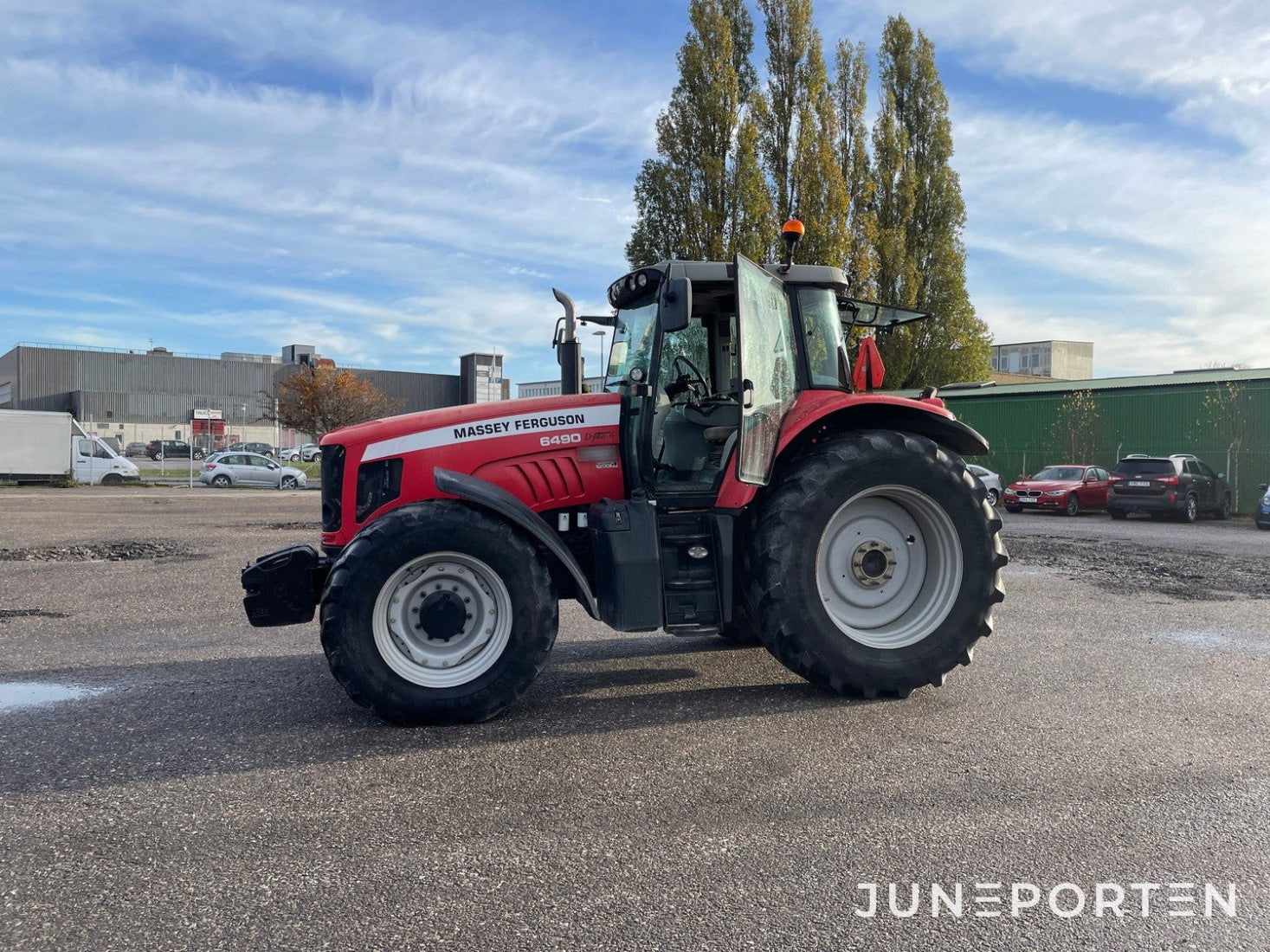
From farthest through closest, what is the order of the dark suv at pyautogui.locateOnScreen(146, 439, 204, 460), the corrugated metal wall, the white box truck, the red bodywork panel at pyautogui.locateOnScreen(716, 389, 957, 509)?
the dark suv at pyautogui.locateOnScreen(146, 439, 204, 460), the white box truck, the corrugated metal wall, the red bodywork panel at pyautogui.locateOnScreen(716, 389, 957, 509)

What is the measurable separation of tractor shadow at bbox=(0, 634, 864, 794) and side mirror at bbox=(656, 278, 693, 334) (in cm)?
214

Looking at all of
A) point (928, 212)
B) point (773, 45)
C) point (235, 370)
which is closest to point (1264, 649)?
point (773, 45)

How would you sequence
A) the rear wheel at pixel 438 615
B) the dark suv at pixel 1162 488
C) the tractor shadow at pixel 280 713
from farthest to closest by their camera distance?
the dark suv at pixel 1162 488 → the rear wheel at pixel 438 615 → the tractor shadow at pixel 280 713

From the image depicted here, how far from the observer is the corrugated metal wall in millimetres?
27203

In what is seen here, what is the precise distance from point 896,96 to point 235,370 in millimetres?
68698

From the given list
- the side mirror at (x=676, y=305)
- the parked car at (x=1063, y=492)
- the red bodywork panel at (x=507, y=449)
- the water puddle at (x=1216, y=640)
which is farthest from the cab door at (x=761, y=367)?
the parked car at (x=1063, y=492)

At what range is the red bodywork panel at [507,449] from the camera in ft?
18.4

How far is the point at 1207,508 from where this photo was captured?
24.7 meters

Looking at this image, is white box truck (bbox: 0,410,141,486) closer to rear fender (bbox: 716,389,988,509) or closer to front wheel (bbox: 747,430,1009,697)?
rear fender (bbox: 716,389,988,509)

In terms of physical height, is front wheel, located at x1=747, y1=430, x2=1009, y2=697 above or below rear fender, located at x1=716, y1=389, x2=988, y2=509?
below

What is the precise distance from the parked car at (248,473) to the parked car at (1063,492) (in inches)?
1019

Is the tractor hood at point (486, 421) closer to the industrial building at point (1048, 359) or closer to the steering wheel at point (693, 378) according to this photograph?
the steering wheel at point (693, 378)

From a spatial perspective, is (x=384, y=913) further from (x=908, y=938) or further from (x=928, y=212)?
(x=928, y=212)

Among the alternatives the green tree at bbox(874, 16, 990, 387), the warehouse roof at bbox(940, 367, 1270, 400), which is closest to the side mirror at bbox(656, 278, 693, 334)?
the warehouse roof at bbox(940, 367, 1270, 400)
